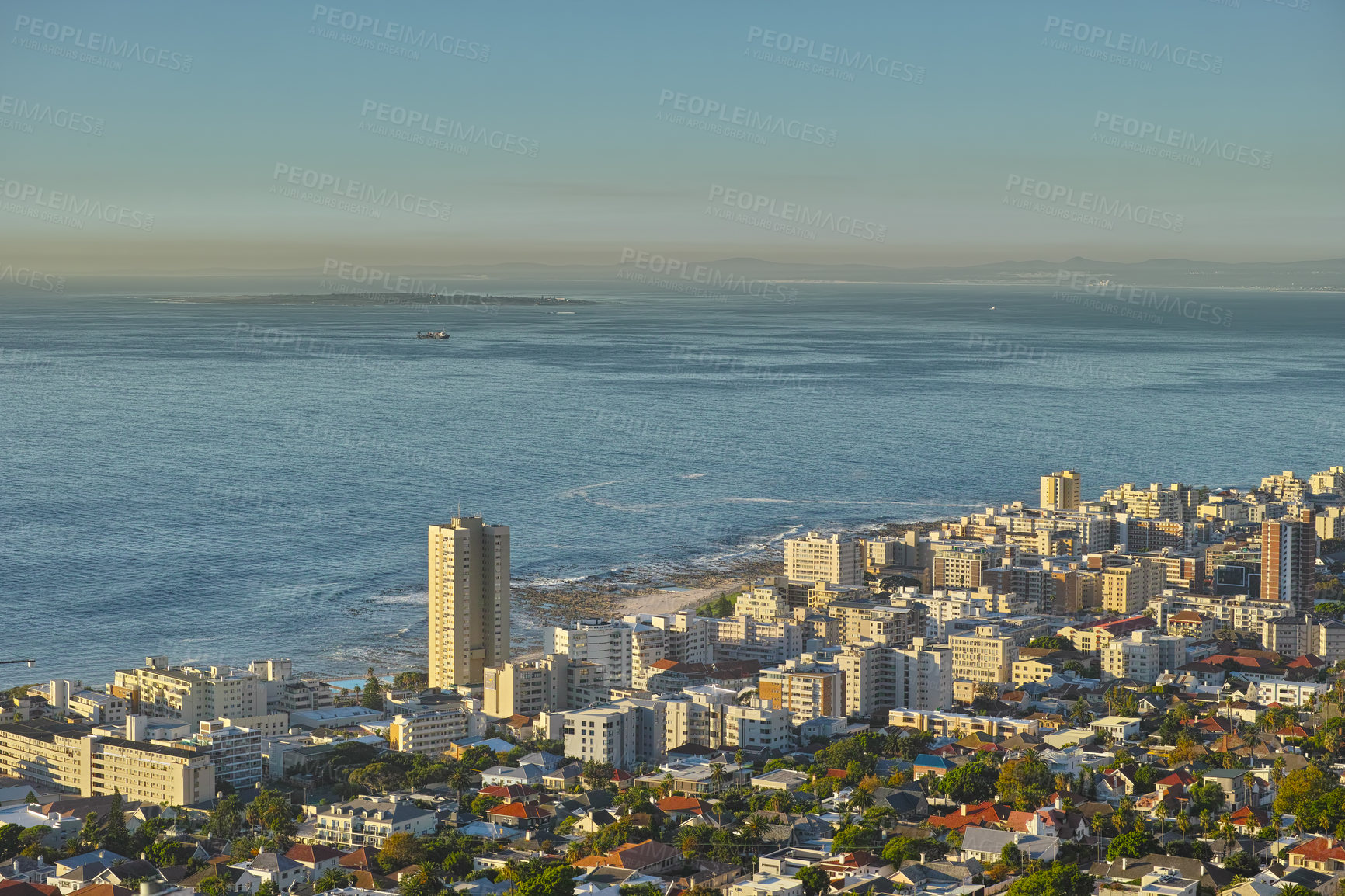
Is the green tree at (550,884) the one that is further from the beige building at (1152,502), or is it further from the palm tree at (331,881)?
the beige building at (1152,502)

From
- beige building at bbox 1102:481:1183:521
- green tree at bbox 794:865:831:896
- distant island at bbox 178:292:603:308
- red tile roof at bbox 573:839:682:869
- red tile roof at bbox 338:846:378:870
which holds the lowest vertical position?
red tile roof at bbox 338:846:378:870

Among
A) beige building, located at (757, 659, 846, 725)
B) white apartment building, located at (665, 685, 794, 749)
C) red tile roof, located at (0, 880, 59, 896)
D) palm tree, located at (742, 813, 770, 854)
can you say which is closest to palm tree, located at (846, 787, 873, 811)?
palm tree, located at (742, 813, 770, 854)

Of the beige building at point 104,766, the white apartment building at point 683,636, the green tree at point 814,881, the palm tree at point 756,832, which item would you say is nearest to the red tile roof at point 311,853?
the beige building at point 104,766

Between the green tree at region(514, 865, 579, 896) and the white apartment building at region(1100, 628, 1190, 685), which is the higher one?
the green tree at region(514, 865, 579, 896)

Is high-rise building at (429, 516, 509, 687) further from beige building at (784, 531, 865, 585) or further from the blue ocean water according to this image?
beige building at (784, 531, 865, 585)

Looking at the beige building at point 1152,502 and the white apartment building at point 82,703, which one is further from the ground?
the beige building at point 1152,502

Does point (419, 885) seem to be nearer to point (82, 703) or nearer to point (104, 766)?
point (104, 766)

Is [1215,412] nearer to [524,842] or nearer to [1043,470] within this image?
[1043,470]
